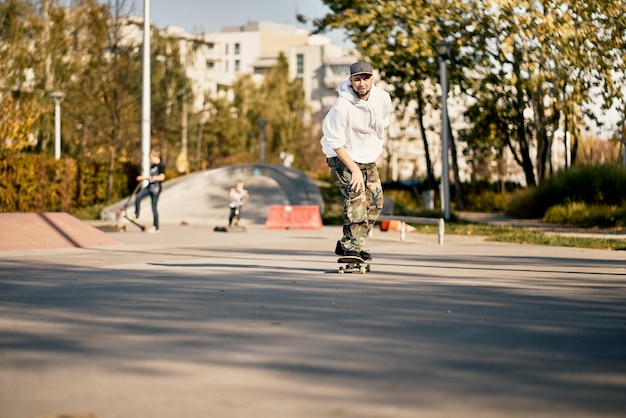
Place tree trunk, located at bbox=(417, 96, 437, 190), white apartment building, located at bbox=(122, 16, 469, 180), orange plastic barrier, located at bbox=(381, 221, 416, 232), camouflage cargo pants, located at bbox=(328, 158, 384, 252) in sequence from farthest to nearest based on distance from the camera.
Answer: white apartment building, located at bbox=(122, 16, 469, 180) → tree trunk, located at bbox=(417, 96, 437, 190) → orange plastic barrier, located at bbox=(381, 221, 416, 232) → camouflage cargo pants, located at bbox=(328, 158, 384, 252)

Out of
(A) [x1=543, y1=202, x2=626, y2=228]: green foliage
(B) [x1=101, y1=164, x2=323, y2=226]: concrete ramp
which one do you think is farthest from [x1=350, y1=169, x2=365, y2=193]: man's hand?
(B) [x1=101, y1=164, x2=323, y2=226]: concrete ramp

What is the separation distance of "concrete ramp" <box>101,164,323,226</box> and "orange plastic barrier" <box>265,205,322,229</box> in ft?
12.5

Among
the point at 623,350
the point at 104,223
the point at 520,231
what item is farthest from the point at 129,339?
the point at 104,223

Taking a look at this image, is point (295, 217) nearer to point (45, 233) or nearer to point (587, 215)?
point (587, 215)

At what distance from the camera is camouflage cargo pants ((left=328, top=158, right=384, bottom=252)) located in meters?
9.94

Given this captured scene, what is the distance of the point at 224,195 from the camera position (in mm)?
37469

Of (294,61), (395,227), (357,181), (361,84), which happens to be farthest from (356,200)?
(294,61)

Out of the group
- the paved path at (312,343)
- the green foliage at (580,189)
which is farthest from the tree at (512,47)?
the paved path at (312,343)

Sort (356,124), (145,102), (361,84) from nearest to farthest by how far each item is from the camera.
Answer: (361,84) < (356,124) < (145,102)

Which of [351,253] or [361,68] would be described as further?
[351,253]

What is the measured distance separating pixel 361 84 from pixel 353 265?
1.76m

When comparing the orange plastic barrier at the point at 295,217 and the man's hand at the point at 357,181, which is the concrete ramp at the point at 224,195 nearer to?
the orange plastic barrier at the point at 295,217

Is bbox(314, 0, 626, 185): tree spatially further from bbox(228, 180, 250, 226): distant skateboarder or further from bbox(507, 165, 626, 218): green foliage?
bbox(228, 180, 250, 226): distant skateboarder

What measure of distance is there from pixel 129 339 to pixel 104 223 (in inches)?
764
